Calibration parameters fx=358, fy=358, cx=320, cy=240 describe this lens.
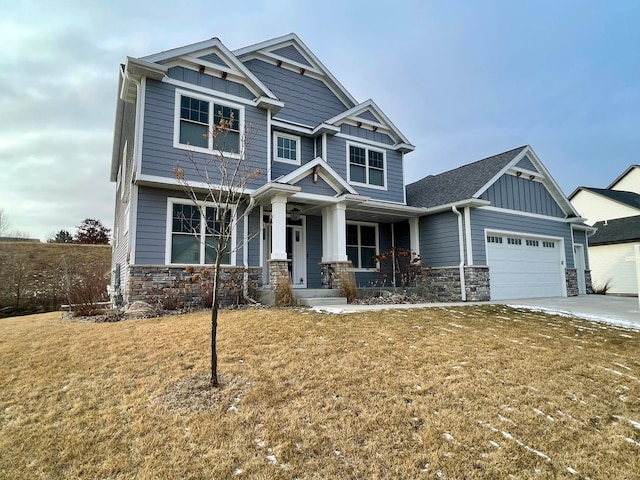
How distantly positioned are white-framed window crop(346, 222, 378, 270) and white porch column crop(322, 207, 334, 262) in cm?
212

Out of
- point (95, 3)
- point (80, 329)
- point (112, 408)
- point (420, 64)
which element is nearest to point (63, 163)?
point (95, 3)

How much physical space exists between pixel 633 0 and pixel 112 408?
17.4 m

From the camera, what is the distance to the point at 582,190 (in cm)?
2512

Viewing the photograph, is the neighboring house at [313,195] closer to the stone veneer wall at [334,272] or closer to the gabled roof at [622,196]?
the stone veneer wall at [334,272]

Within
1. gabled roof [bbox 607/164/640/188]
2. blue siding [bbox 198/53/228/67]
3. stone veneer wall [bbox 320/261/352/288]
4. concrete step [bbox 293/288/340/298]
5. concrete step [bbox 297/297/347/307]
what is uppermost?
gabled roof [bbox 607/164/640/188]

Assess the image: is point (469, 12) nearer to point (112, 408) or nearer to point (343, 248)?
point (343, 248)

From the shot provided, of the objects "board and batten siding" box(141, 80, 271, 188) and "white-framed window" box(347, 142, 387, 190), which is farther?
"white-framed window" box(347, 142, 387, 190)

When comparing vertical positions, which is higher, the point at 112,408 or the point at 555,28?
the point at 555,28

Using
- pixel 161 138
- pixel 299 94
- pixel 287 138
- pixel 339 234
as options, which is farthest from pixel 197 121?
pixel 339 234

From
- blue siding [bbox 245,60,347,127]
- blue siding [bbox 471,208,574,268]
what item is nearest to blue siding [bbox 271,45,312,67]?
blue siding [bbox 245,60,347,127]

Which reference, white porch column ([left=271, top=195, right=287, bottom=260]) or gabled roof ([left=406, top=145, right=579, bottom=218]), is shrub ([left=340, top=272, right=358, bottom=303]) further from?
gabled roof ([left=406, top=145, right=579, bottom=218])

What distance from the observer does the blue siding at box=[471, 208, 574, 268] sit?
11.8 metres

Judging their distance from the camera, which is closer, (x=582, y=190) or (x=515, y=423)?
(x=515, y=423)

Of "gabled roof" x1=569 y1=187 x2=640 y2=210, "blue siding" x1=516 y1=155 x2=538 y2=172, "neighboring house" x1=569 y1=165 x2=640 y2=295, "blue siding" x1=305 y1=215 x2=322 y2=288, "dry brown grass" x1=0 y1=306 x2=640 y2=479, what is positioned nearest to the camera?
"dry brown grass" x1=0 y1=306 x2=640 y2=479
